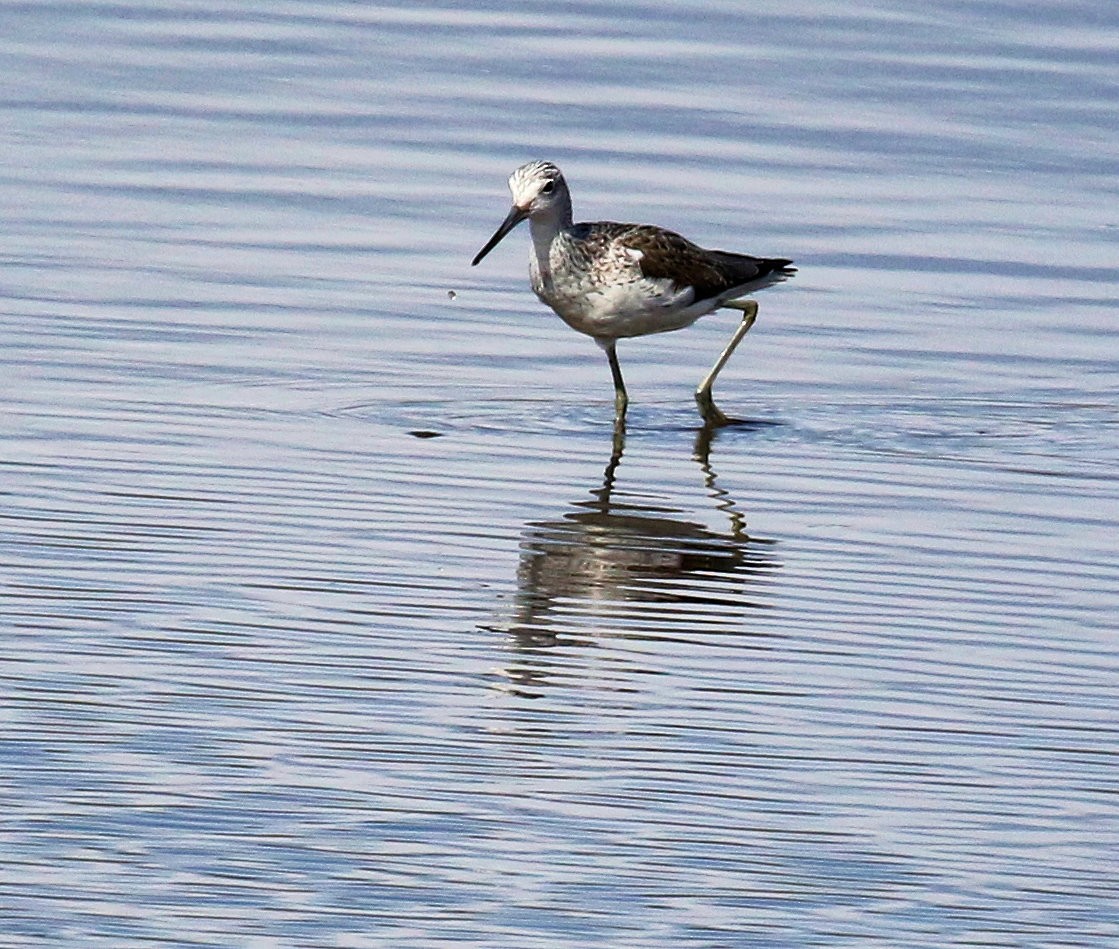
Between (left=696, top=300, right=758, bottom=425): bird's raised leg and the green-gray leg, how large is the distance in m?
0.29

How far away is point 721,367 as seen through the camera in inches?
428

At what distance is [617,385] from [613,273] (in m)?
0.55

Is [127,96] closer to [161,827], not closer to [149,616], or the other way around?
[149,616]

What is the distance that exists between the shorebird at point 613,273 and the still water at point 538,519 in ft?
0.91

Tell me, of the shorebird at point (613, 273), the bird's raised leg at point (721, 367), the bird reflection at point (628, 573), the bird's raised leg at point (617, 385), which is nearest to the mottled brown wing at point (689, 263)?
the shorebird at point (613, 273)

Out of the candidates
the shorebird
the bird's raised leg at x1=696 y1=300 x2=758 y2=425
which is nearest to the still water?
the bird's raised leg at x1=696 y1=300 x2=758 y2=425

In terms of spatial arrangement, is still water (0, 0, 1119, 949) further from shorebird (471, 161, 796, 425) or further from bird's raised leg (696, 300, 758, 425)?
shorebird (471, 161, 796, 425)

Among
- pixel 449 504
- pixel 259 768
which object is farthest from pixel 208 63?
pixel 259 768

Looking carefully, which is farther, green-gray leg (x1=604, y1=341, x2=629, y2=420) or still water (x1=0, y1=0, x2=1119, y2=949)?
green-gray leg (x1=604, y1=341, x2=629, y2=420)

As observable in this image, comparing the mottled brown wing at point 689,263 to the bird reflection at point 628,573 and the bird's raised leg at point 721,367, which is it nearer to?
the bird's raised leg at point 721,367

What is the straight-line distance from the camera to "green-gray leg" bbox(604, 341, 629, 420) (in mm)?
10258

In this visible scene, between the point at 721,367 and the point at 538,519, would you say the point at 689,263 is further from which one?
the point at 538,519

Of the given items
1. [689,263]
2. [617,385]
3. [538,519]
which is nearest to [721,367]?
[689,263]

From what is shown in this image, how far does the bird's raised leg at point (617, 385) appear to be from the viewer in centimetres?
1025
